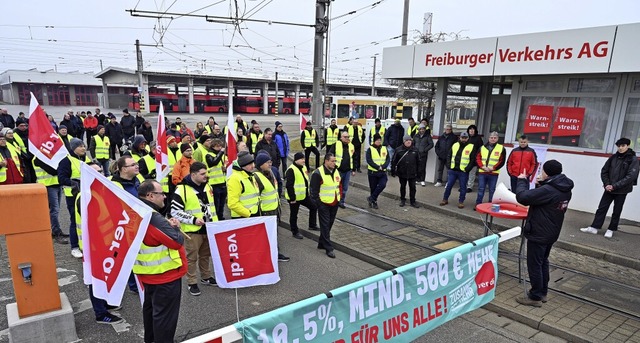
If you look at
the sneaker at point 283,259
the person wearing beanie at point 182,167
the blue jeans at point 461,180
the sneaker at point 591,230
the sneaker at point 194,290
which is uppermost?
the person wearing beanie at point 182,167

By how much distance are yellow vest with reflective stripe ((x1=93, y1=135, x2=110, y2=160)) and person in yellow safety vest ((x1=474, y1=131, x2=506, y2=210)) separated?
960cm

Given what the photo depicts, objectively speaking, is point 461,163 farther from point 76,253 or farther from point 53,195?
point 53,195

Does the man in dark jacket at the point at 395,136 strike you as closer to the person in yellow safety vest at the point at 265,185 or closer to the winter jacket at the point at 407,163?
the winter jacket at the point at 407,163

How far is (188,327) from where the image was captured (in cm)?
444

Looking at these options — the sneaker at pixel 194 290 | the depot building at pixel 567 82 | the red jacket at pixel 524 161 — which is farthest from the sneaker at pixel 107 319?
the depot building at pixel 567 82

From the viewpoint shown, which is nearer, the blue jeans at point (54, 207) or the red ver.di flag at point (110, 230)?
the red ver.di flag at point (110, 230)

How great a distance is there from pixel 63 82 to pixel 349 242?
6925cm

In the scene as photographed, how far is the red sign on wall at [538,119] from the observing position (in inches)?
383

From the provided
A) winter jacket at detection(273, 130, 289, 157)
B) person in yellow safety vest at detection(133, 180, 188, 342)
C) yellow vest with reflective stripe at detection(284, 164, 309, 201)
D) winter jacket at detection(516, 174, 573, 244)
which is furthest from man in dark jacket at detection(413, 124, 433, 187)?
person in yellow safety vest at detection(133, 180, 188, 342)

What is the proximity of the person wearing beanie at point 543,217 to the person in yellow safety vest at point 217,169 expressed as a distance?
5.54 meters

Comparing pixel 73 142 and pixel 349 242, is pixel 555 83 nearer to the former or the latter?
pixel 349 242

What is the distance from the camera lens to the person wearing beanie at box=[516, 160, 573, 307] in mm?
4738

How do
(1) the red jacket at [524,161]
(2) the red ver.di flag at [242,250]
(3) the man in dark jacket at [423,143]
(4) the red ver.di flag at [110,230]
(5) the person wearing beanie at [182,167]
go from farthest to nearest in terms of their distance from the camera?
(3) the man in dark jacket at [423,143]
(1) the red jacket at [524,161]
(5) the person wearing beanie at [182,167]
(2) the red ver.di flag at [242,250]
(4) the red ver.di flag at [110,230]

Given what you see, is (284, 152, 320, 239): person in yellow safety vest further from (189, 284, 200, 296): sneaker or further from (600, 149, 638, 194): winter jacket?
(600, 149, 638, 194): winter jacket
